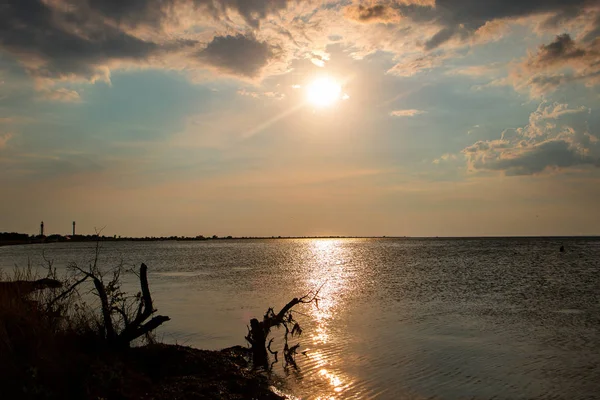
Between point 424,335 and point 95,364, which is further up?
point 95,364

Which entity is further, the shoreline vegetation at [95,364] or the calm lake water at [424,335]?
the calm lake water at [424,335]

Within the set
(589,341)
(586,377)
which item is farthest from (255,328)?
(589,341)

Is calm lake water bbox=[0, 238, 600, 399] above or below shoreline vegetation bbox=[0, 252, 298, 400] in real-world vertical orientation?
below

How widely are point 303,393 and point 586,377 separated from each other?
26.4 ft

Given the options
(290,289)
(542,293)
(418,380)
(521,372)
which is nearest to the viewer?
(418,380)

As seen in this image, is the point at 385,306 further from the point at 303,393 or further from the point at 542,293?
the point at 303,393

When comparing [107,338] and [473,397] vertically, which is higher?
[107,338]

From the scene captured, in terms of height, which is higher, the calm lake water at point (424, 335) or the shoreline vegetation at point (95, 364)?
the shoreline vegetation at point (95, 364)

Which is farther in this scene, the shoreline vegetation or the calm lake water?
the calm lake water

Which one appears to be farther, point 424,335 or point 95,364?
point 424,335

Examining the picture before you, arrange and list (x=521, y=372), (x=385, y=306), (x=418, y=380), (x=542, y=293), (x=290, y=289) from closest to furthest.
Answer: (x=418, y=380) < (x=521, y=372) < (x=385, y=306) < (x=542, y=293) < (x=290, y=289)

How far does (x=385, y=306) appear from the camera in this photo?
2642 cm

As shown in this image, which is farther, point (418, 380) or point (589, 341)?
point (589, 341)

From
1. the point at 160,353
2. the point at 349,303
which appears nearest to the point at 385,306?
the point at 349,303
